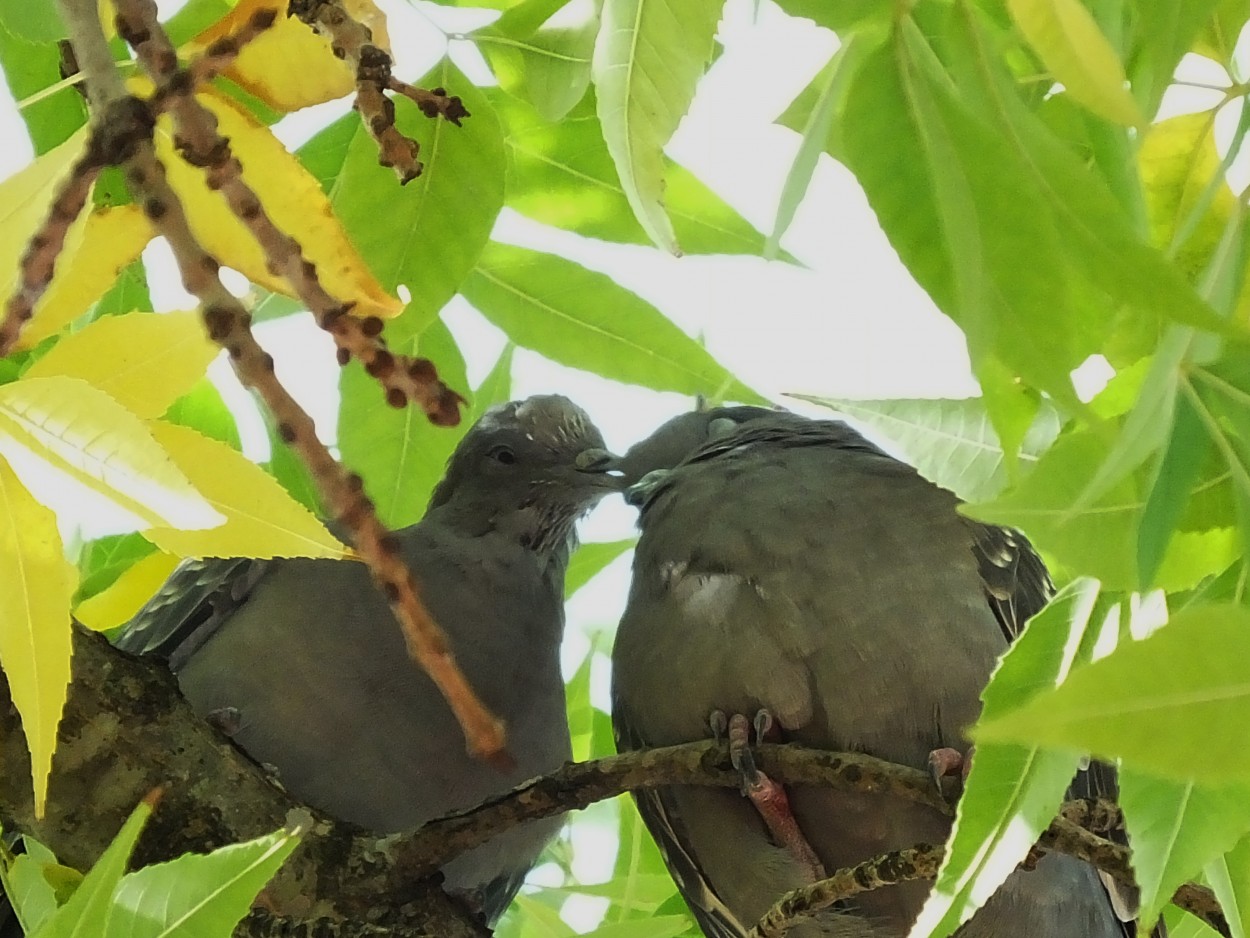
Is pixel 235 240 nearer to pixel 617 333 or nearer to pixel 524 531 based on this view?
pixel 617 333

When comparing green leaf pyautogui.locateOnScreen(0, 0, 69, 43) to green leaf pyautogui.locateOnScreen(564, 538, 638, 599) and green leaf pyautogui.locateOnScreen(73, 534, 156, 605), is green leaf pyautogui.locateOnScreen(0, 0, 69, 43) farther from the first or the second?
green leaf pyautogui.locateOnScreen(564, 538, 638, 599)

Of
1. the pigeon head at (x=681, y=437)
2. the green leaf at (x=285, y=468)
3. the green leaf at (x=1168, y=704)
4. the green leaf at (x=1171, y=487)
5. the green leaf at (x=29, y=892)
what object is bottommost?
the green leaf at (x=29, y=892)

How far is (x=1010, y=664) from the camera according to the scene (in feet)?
2.31

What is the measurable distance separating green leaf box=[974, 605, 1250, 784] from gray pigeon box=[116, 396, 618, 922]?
105cm

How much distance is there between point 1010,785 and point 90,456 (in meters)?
0.46

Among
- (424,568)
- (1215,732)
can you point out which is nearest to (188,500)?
(1215,732)

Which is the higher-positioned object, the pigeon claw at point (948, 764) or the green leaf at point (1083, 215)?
the green leaf at point (1083, 215)

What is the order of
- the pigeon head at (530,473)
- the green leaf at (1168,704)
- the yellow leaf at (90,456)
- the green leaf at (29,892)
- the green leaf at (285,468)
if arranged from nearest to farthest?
1. the green leaf at (1168,704)
2. the yellow leaf at (90,456)
3. the green leaf at (29,892)
4. the green leaf at (285,468)
5. the pigeon head at (530,473)

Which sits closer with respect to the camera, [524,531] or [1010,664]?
[1010,664]

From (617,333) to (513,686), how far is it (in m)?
0.49

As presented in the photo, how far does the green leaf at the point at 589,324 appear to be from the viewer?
1264 millimetres

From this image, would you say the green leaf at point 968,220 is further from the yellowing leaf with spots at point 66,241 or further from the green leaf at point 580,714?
the green leaf at point 580,714

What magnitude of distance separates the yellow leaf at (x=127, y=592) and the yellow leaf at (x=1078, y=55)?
882 millimetres

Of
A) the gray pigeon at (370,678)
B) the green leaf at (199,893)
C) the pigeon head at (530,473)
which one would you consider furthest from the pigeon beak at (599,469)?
the green leaf at (199,893)
